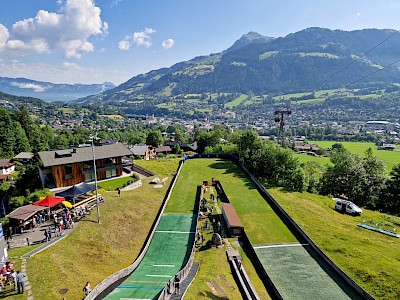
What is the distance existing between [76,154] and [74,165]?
2.84 metres

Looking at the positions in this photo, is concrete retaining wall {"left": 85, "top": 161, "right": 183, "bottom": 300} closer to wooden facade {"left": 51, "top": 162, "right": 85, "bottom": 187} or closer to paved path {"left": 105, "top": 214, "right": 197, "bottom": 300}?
paved path {"left": 105, "top": 214, "right": 197, "bottom": 300}

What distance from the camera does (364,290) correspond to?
24984mm

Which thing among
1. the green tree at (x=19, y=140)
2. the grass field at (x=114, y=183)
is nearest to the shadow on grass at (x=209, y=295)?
the grass field at (x=114, y=183)

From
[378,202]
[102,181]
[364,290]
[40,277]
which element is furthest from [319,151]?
[40,277]

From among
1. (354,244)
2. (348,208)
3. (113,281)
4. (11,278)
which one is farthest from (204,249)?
(348,208)

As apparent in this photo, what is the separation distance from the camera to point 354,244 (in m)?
34.4

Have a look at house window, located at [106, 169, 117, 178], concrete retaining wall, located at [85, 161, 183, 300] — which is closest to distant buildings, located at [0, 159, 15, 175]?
house window, located at [106, 169, 117, 178]

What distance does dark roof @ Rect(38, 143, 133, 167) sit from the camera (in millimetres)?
54019

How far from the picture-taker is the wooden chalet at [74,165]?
178 ft

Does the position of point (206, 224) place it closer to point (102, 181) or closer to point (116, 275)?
point (116, 275)

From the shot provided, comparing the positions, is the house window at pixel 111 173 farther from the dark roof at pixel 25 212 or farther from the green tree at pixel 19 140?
the green tree at pixel 19 140

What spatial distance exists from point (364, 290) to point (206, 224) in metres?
19.7

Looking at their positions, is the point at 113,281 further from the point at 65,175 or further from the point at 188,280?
the point at 65,175

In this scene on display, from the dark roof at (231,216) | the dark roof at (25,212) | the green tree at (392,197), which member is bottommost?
the green tree at (392,197)
